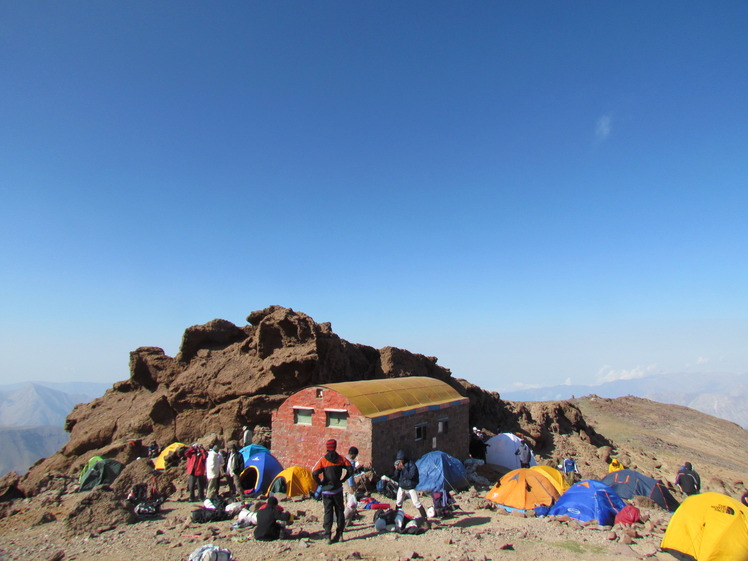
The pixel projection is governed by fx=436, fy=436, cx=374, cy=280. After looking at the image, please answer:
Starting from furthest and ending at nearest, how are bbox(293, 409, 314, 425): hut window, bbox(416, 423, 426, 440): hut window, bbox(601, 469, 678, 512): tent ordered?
bbox(416, 423, 426, 440): hut window → bbox(293, 409, 314, 425): hut window → bbox(601, 469, 678, 512): tent

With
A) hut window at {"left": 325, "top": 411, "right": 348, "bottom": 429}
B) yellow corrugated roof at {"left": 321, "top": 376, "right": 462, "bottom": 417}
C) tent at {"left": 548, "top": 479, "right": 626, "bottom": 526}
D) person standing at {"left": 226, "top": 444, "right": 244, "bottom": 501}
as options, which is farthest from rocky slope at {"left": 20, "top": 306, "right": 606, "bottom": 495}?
tent at {"left": 548, "top": 479, "right": 626, "bottom": 526}

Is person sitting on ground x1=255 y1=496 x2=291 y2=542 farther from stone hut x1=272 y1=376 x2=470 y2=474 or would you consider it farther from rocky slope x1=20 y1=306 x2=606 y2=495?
rocky slope x1=20 y1=306 x2=606 y2=495

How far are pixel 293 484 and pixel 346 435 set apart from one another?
10.4 ft

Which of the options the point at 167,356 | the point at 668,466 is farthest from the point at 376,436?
the point at 668,466

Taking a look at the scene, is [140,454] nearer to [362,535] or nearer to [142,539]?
[142,539]

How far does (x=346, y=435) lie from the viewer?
1744cm

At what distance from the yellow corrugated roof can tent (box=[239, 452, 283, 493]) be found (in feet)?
11.9

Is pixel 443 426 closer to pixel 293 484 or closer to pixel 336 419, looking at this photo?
pixel 336 419

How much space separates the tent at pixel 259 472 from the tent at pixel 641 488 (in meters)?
12.9

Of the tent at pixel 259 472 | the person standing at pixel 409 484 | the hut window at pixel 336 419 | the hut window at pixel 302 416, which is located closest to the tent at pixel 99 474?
the tent at pixel 259 472

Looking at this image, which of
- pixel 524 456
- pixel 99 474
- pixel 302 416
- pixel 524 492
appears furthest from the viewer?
pixel 524 456

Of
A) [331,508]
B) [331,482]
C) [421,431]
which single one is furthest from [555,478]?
[331,482]

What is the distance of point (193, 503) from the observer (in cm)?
1441

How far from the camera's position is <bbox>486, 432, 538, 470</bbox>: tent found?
22.7 m
